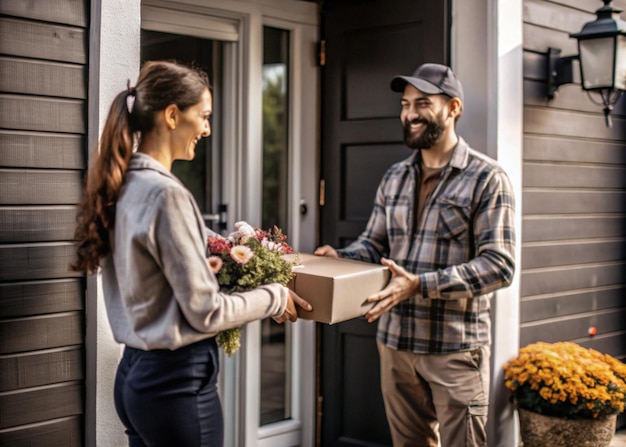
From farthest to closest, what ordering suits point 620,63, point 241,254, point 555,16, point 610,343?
point 610,343, point 555,16, point 620,63, point 241,254

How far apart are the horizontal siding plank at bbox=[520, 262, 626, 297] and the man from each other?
86 centimetres

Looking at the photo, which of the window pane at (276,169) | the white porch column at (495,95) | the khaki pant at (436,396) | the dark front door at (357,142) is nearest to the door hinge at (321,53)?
the dark front door at (357,142)

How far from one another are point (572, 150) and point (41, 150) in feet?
9.52

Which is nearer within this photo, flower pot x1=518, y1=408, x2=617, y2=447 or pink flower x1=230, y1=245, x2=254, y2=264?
pink flower x1=230, y1=245, x2=254, y2=264

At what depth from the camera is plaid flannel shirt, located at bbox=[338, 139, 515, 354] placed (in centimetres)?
296

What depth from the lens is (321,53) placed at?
3.96m

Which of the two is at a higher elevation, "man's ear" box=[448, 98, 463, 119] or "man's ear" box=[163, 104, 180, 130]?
"man's ear" box=[448, 98, 463, 119]

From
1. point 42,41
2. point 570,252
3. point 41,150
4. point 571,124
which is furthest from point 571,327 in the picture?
point 42,41

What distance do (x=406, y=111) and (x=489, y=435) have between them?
1.63 meters

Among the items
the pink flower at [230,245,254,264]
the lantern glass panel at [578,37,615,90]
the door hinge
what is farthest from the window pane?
the pink flower at [230,245,254,264]

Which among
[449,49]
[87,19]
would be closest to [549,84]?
[449,49]

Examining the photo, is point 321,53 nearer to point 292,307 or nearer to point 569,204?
point 569,204

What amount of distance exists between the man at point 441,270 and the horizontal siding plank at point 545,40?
34.6 inches

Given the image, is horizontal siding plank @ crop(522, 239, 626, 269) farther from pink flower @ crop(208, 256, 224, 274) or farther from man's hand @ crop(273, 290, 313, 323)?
pink flower @ crop(208, 256, 224, 274)
